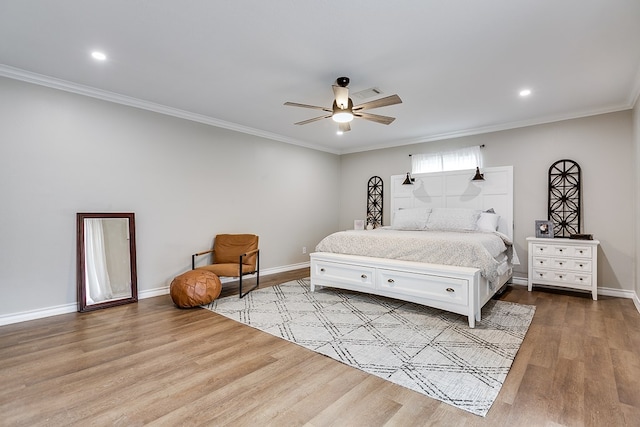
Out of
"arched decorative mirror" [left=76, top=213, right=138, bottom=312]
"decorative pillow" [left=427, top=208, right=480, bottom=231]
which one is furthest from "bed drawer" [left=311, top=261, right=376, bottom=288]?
"arched decorative mirror" [left=76, top=213, right=138, bottom=312]

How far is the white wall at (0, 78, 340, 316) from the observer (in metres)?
3.20

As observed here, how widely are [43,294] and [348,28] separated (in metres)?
4.04

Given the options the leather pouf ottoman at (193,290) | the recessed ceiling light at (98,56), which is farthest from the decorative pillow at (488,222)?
the recessed ceiling light at (98,56)

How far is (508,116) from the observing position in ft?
14.9

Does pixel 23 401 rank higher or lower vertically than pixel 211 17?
lower

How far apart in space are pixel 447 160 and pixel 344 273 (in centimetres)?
305

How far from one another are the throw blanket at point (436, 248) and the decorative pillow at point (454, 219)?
44cm

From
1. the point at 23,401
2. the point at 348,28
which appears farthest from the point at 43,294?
the point at 348,28

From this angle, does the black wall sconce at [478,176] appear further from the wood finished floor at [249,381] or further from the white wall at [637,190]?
the wood finished floor at [249,381]

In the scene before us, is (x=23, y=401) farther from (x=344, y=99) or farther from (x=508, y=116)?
(x=508, y=116)

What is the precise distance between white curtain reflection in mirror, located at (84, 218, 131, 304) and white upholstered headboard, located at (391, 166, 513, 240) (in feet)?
14.9

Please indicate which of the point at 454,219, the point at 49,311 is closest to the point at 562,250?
the point at 454,219

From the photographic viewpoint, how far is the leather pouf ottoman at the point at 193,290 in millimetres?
3586

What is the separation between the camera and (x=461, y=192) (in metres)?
5.39
